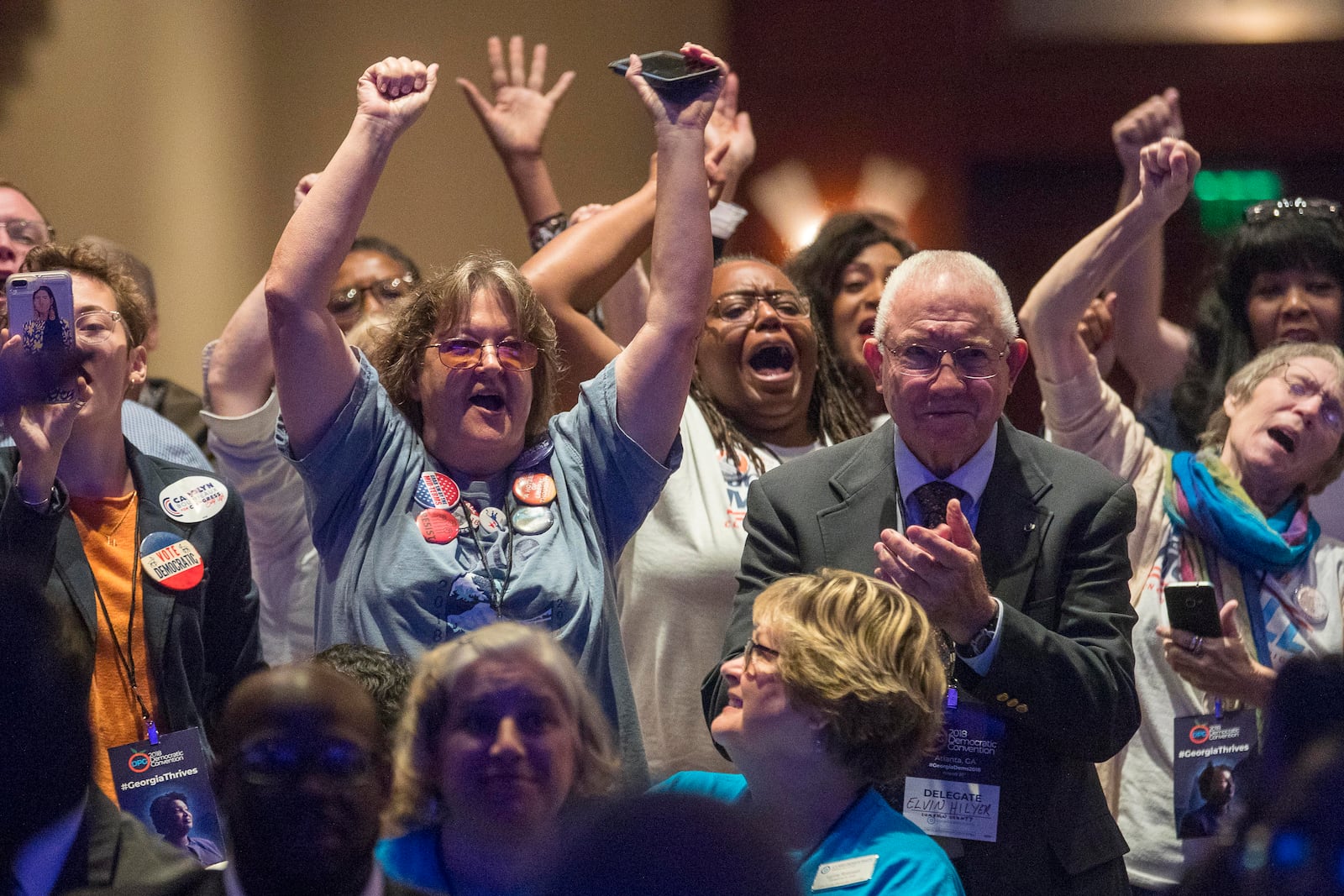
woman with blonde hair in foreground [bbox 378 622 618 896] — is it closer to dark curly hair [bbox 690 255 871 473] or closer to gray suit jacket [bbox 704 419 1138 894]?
gray suit jacket [bbox 704 419 1138 894]

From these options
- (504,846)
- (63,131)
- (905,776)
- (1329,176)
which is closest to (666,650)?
(905,776)

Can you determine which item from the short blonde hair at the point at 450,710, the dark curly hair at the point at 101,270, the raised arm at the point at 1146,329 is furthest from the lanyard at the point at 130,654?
the raised arm at the point at 1146,329

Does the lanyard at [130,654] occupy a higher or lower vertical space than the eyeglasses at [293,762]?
lower

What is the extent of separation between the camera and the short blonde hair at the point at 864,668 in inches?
79.9

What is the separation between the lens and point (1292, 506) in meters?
2.94

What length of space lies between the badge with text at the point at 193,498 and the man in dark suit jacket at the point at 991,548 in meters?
0.91

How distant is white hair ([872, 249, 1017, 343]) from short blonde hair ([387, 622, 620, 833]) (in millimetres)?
907

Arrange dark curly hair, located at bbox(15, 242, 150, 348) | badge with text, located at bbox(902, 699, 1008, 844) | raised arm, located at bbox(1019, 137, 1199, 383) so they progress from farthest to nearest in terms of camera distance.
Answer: raised arm, located at bbox(1019, 137, 1199, 383) → dark curly hair, located at bbox(15, 242, 150, 348) → badge with text, located at bbox(902, 699, 1008, 844)

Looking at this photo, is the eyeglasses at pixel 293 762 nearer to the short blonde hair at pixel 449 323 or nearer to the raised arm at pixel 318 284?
the raised arm at pixel 318 284

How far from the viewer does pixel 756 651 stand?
2.12 meters

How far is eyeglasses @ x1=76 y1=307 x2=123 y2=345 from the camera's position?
2.53 m

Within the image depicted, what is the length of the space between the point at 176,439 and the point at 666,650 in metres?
1.20

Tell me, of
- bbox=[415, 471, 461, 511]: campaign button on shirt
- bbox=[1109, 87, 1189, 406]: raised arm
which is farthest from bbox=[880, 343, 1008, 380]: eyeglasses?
bbox=[1109, 87, 1189, 406]: raised arm

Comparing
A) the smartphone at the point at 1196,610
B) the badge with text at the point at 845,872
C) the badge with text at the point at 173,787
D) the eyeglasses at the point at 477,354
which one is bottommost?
the badge with text at the point at 173,787
